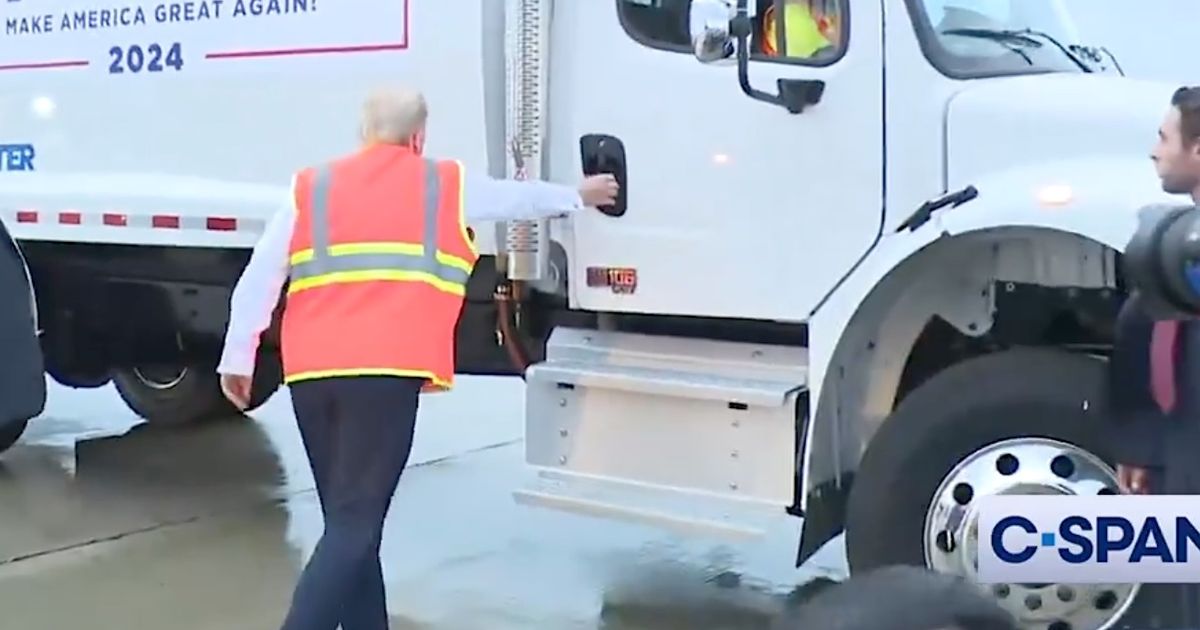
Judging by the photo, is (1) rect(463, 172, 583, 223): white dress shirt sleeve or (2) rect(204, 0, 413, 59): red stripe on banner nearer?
(1) rect(463, 172, 583, 223): white dress shirt sleeve

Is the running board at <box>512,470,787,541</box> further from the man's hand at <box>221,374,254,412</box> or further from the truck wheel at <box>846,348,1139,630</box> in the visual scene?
the man's hand at <box>221,374,254,412</box>

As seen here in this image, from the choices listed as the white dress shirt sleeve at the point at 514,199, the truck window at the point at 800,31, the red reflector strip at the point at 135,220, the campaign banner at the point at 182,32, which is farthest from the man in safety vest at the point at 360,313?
the red reflector strip at the point at 135,220

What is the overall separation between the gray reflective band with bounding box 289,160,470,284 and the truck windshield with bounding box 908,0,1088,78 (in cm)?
144

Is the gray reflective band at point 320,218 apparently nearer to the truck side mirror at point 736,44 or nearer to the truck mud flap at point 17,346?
the truck side mirror at point 736,44

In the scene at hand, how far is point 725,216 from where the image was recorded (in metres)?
4.93

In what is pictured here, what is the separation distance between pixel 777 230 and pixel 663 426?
691 millimetres

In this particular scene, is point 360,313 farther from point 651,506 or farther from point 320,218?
point 651,506

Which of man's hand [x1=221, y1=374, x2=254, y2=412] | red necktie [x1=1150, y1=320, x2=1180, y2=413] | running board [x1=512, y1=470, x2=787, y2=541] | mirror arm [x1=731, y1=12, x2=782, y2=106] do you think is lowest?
running board [x1=512, y1=470, x2=787, y2=541]

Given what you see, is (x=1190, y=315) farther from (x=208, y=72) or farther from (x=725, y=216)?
(x=208, y=72)

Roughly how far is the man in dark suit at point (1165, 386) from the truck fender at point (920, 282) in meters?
0.63

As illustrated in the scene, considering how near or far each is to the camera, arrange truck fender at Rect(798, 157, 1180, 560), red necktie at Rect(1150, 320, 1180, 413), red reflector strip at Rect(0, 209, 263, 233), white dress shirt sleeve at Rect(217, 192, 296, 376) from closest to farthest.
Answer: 1. red necktie at Rect(1150, 320, 1180, 413)
2. truck fender at Rect(798, 157, 1180, 560)
3. white dress shirt sleeve at Rect(217, 192, 296, 376)
4. red reflector strip at Rect(0, 209, 263, 233)

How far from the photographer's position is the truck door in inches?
185

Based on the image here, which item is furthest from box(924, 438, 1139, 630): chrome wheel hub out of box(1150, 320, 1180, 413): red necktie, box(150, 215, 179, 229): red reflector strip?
box(150, 215, 179, 229): red reflector strip

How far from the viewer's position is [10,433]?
773 centimetres
